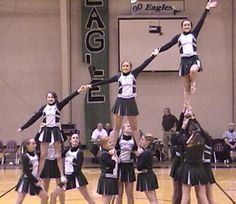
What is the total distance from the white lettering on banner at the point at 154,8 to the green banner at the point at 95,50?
1146 millimetres

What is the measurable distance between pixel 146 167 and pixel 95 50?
12.4 m

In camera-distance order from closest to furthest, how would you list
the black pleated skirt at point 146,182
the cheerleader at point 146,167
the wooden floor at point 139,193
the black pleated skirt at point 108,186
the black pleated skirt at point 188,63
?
the black pleated skirt at point 188,63 < the black pleated skirt at point 108,186 < the cheerleader at point 146,167 < the black pleated skirt at point 146,182 < the wooden floor at point 139,193

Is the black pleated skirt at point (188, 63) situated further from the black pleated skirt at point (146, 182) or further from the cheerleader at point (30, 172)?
the cheerleader at point (30, 172)

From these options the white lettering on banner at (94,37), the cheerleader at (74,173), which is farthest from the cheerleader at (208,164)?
the white lettering on banner at (94,37)

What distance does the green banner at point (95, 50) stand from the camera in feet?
69.8

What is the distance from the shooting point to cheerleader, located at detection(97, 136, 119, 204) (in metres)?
8.95

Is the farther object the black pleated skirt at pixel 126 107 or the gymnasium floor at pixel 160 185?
the gymnasium floor at pixel 160 185

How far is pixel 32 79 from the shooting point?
2169 cm

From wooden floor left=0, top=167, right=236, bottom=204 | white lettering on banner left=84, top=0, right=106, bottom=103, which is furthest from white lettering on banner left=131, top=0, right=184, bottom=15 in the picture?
wooden floor left=0, top=167, right=236, bottom=204

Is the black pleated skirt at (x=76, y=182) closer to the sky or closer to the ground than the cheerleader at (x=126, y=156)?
closer to the ground

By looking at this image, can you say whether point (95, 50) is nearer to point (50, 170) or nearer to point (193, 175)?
point (50, 170)

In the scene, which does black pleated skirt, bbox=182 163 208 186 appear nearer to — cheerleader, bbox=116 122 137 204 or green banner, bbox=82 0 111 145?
cheerleader, bbox=116 122 137 204

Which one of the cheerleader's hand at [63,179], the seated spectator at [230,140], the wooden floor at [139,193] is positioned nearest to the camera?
the cheerleader's hand at [63,179]

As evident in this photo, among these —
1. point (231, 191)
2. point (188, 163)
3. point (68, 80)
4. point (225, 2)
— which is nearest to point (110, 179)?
point (188, 163)
